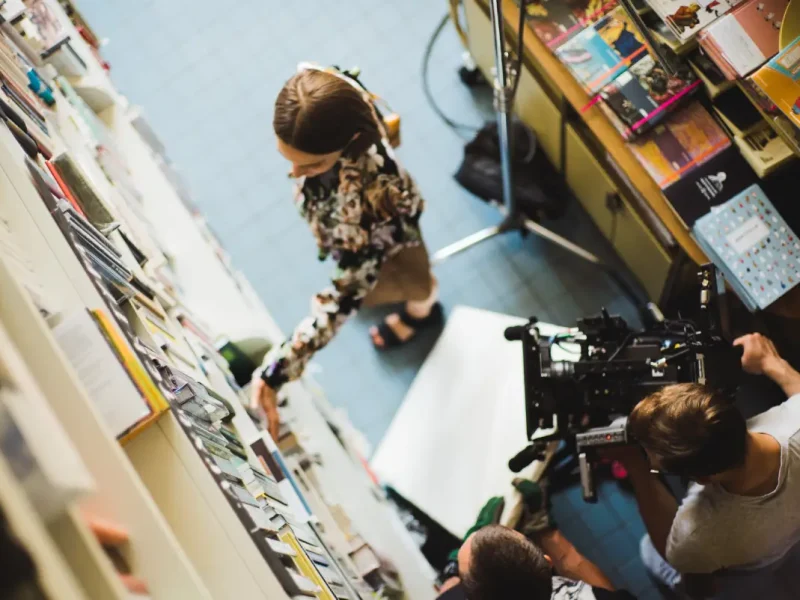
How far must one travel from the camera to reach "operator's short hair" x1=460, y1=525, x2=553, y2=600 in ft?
5.06

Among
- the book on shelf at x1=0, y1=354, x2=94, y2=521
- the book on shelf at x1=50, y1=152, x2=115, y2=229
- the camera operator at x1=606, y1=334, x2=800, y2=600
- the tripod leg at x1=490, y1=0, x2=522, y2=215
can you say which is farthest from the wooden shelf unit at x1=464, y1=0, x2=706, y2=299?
the book on shelf at x1=0, y1=354, x2=94, y2=521

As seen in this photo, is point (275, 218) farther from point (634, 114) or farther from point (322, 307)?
point (634, 114)

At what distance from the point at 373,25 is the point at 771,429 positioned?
8.89 feet

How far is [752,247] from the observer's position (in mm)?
1953

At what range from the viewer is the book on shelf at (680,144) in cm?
205

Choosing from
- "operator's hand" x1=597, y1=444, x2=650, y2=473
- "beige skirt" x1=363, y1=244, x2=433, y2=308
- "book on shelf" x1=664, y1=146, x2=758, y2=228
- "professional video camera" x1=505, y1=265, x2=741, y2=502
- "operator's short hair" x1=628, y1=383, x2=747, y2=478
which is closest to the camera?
"operator's short hair" x1=628, y1=383, x2=747, y2=478

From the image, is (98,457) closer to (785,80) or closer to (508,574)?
(508,574)

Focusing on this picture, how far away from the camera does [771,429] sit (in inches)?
67.2

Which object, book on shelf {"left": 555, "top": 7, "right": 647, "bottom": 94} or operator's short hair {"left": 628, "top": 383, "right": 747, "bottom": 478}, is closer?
operator's short hair {"left": 628, "top": 383, "right": 747, "bottom": 478}

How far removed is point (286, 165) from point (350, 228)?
4.89 feet

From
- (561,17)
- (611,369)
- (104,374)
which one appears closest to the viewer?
(104,374)

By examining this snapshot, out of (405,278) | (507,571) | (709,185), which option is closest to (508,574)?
(507,571)

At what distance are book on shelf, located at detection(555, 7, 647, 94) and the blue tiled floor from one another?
2.74ft

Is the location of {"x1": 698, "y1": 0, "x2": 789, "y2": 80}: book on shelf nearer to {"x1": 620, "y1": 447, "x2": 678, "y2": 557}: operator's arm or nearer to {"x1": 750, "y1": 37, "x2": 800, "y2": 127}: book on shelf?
{"x1": 750, "y1": 37, "x2": 800, "y2": 127}: book on shelf
